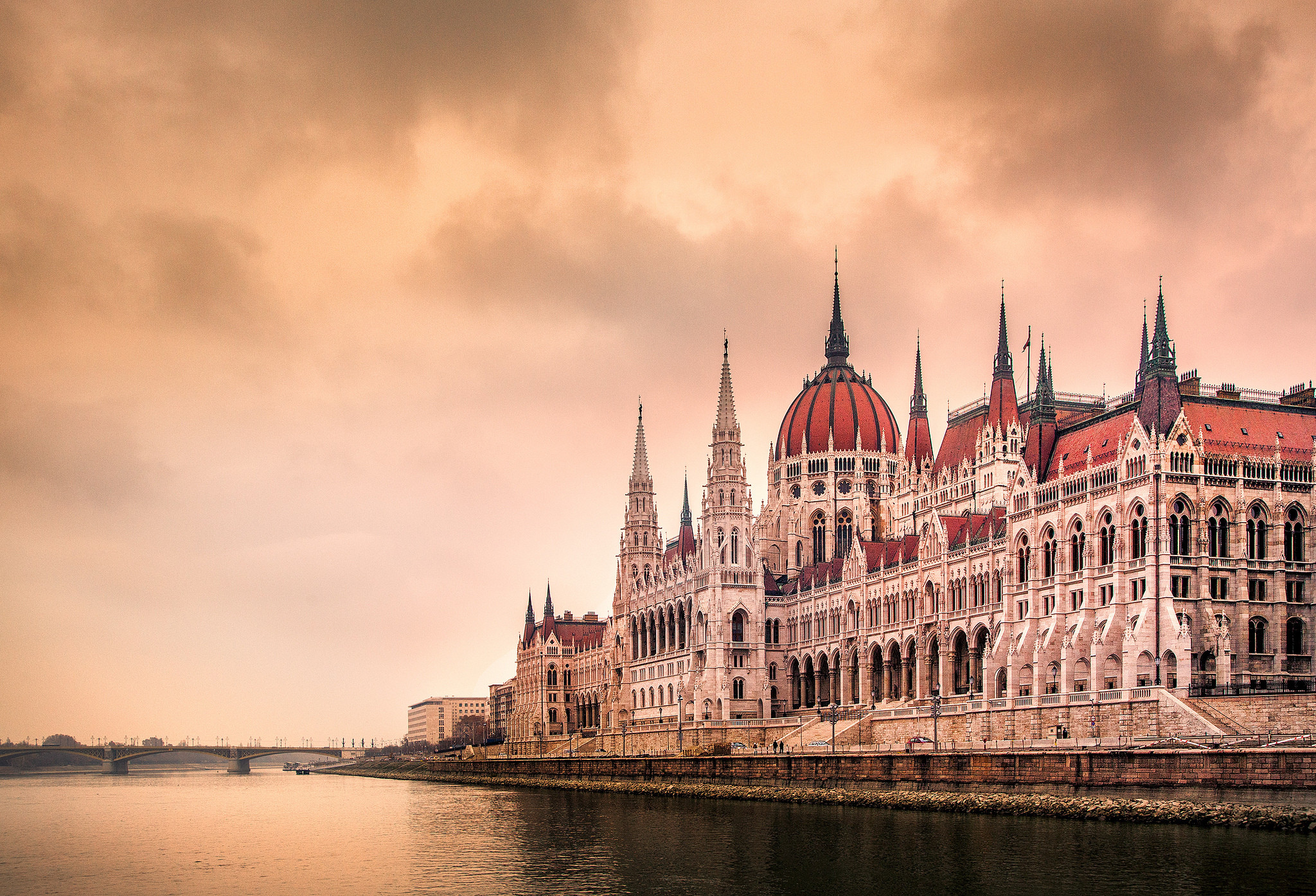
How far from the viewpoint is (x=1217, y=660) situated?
86.9m

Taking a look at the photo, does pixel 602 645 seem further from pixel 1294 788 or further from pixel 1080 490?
pixel 1294 788

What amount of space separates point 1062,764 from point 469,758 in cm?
13444

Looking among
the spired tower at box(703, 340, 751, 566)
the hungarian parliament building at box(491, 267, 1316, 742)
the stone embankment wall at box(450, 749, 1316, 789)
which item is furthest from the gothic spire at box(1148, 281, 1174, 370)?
the spired tower at box(703, 340, 751, 566)

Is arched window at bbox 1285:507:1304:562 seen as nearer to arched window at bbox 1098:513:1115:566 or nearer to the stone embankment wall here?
arched window at bbox 1098:513:1115:566

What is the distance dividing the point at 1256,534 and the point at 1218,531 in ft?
8.60

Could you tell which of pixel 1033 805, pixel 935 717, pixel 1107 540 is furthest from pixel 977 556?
pixel 1033 805

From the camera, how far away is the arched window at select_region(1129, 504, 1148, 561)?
3570 inches

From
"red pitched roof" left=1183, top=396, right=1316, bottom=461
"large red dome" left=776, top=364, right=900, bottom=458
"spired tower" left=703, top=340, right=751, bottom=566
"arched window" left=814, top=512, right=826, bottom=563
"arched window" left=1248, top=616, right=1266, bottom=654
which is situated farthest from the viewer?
"large red dome" left=776, top=364, right=900, bottom=458

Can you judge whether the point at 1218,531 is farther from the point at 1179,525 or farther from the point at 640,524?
the point at 640,524

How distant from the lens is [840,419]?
6614 inches

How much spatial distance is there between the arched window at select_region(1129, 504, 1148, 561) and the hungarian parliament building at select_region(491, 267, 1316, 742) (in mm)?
142

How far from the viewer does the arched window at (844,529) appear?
537 ft

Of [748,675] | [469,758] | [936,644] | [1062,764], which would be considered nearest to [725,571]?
[748,675]

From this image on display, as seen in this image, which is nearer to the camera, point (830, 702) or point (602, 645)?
point (830, 702)
